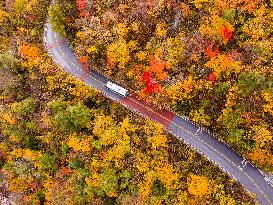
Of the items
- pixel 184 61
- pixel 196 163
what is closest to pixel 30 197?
pixel 196 163

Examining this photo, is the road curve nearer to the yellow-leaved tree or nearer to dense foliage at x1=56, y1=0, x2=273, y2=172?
dense foliage at x1=56, y1=0, x2=273, y2=172

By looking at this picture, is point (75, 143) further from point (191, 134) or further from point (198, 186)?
point (198, 186)

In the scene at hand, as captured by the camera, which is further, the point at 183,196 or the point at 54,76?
the point at 54,76

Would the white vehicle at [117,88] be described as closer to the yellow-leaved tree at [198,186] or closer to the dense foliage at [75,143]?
the dense foliage at [75,143]

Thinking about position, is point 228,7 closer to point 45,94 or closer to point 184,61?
point 184,61

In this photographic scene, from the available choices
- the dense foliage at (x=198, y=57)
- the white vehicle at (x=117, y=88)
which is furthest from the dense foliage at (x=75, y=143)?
the white vehicle at (x=117, y=88)
